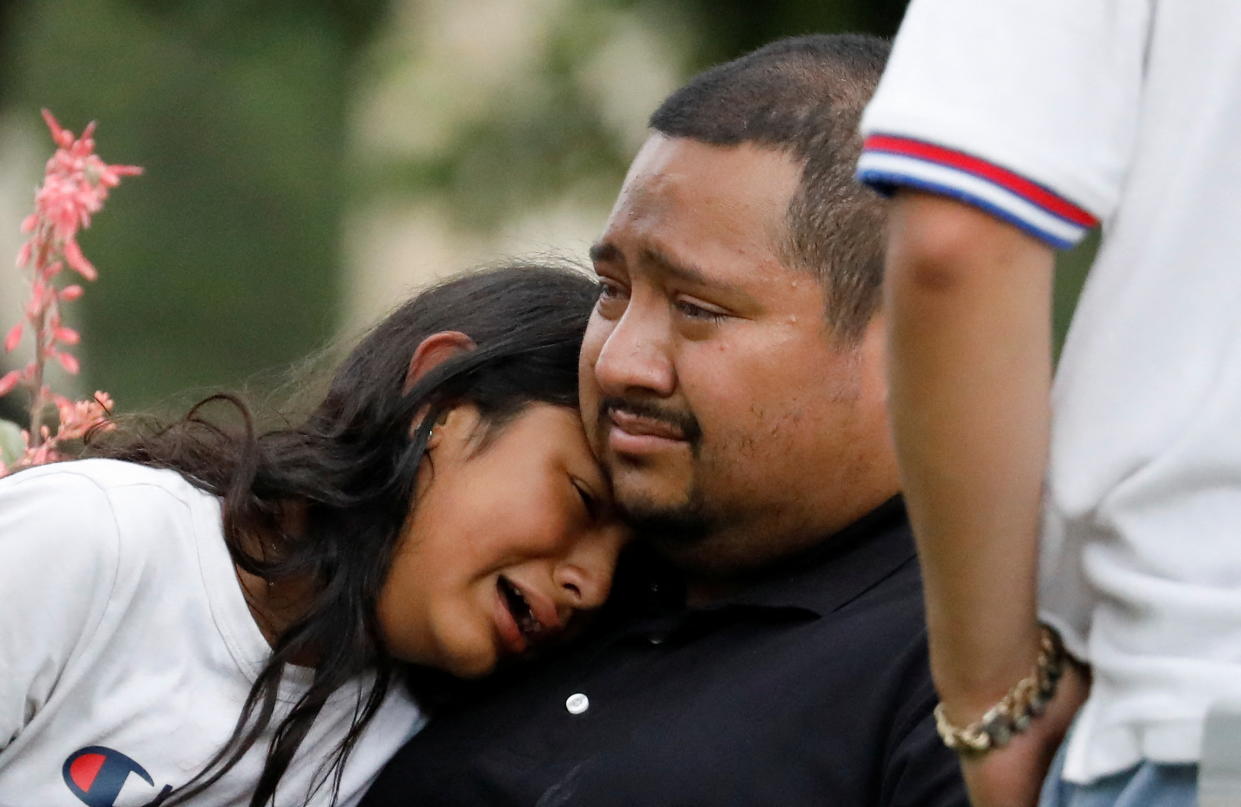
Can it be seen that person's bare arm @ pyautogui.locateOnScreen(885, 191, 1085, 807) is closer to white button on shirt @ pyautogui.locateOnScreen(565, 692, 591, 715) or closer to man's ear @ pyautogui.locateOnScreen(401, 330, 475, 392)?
white button on shirt @ pyautogui.locateOnScreen(565, 692, 591, 715)

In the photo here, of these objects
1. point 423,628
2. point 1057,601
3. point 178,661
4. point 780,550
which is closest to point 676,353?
point 780,550

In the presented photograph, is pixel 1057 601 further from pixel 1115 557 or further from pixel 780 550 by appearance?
pixel 780 550

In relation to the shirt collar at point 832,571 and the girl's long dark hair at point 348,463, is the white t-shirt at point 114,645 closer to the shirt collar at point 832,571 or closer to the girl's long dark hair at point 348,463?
the girl's long dark hair at point 348,463

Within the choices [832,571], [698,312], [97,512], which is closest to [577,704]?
[832,571]

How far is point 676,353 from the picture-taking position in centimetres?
183

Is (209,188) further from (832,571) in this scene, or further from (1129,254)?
(1129,254)

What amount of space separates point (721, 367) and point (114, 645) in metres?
0.73

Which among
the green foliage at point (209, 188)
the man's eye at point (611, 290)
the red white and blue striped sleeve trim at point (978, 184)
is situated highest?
the red white and blue striped sleeve trim at point (978, 184)

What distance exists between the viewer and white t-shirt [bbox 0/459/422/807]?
70.4 inches

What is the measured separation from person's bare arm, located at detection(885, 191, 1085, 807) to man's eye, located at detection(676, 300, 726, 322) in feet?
2.64

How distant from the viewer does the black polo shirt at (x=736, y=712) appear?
164 centimetres

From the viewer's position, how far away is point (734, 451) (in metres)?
1.85

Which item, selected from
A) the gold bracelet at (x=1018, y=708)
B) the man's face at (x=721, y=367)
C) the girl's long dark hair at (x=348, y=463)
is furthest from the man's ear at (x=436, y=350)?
the gold bracelet at (x=1018, y=708)

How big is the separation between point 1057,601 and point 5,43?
399 cm
